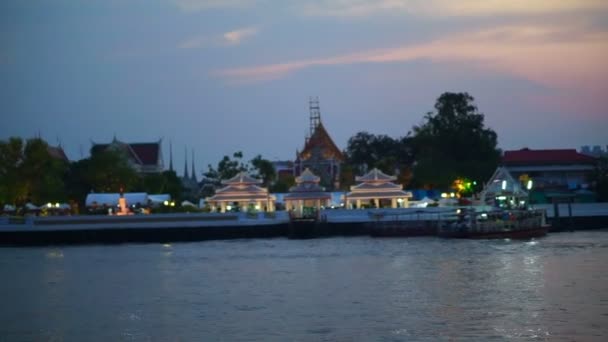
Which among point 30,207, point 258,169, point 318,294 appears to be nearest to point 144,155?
point 258,169

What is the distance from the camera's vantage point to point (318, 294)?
3306 centimetres

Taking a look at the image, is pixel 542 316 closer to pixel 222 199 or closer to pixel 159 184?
pixel 222 199

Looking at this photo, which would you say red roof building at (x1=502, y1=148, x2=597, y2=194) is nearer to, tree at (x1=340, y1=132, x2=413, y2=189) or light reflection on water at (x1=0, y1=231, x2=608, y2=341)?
tree at (x1=340, y1=132, x2=413, y2=189)

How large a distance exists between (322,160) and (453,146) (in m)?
13.5

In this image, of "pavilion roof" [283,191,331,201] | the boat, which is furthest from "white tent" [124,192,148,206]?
the boat

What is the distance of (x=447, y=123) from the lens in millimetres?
92438

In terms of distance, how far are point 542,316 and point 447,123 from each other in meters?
66.4

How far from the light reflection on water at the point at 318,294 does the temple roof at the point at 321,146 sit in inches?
1835

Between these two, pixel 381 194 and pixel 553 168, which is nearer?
pixel 381 194

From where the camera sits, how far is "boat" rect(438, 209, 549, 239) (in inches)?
2331

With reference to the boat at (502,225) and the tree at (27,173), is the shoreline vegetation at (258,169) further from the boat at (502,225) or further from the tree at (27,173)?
the boat at (502,225)

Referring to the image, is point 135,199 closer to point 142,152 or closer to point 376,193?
point 376,193

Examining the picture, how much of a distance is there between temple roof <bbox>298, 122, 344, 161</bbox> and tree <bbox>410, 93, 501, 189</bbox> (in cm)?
829

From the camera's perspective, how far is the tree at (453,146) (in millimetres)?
85625
